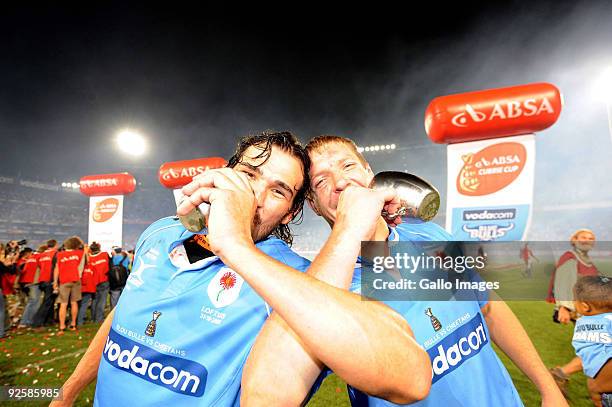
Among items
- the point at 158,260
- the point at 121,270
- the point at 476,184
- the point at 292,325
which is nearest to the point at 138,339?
the point at 158,260

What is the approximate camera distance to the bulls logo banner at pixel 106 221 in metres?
12.1

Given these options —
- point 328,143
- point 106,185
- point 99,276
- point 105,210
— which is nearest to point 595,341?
point 328,143

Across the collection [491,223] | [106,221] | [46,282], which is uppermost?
[106,221]

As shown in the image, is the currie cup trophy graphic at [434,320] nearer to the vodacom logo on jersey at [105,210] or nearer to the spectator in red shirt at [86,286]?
the spectator in red shirt at [86,286]

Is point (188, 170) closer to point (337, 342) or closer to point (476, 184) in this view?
point (476, 184)

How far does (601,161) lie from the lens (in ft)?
146

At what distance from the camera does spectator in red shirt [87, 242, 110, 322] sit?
886 cm

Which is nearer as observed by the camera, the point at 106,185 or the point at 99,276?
the point at 99,276

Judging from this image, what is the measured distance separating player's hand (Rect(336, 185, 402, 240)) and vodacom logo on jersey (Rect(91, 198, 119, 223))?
557 inches

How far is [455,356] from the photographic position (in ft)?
4.73

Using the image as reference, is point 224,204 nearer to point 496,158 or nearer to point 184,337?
point 184,337

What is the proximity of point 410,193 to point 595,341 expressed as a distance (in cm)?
376

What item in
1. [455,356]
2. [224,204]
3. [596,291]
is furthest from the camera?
[596,291]

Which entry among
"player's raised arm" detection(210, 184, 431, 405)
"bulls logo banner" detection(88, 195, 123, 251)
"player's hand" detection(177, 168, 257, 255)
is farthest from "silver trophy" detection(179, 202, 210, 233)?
"bulls logo banner" detection(88, 195, 123, 251)
